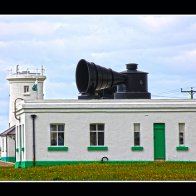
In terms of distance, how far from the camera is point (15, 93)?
63594 millimetres

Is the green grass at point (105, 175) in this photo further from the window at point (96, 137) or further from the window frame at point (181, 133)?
the window frame at point (181, 133)

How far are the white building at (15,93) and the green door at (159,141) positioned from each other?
28.0m

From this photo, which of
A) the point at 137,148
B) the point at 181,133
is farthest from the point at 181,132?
the point at 137,148

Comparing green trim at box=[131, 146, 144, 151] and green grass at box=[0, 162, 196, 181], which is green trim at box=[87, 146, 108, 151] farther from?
green grass at box=[0, 162, 196, 181]

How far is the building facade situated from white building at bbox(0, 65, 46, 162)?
88.8ft

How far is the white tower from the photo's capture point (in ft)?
206

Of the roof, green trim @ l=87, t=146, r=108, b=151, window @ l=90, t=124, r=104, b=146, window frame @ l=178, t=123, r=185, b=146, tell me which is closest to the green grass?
green trim @ l=87, t=146, r=108, b=151

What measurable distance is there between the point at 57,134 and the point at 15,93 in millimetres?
29238

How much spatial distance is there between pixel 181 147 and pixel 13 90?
104 feet

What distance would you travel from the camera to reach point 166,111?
1378 inches

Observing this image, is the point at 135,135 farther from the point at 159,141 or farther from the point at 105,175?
the point at 105,175

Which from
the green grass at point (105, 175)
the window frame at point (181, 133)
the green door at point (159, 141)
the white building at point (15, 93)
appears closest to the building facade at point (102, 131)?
the green door at point (159, 141)

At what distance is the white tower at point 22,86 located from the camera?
6284 cm
